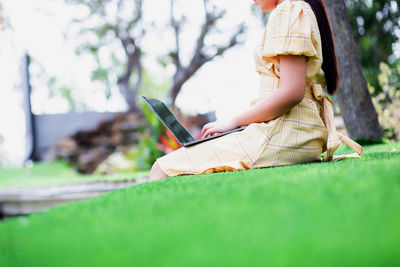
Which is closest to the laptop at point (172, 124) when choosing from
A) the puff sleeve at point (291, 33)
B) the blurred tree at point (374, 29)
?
the puff sleeve at point (291, 33)

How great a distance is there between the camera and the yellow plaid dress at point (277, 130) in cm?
162

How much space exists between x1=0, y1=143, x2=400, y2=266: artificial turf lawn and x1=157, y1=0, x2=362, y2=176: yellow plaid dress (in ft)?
2.13

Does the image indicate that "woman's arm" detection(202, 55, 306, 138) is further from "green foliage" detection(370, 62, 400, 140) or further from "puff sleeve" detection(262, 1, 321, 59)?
"green foliage" detection(370, 62, 400, 140)

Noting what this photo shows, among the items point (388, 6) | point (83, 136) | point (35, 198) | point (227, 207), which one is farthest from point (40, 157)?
point (388, 6)

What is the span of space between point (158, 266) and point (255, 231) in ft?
0.63

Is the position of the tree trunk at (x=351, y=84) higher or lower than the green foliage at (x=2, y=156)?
higher

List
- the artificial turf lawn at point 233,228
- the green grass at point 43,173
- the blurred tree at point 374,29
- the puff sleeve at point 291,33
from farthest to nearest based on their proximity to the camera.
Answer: the blurred tree at point 374,29, the green grass at point 43,173, the puff sleeve at point 291,33, the artificial turf lawn at point 233,228

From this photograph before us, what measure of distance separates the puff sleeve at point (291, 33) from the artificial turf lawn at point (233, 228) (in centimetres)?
74

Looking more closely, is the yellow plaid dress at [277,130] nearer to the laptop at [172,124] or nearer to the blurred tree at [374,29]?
the laptop at [172,124]

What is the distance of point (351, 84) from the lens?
3615 millimetres

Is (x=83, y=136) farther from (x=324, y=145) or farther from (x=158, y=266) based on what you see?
(x=158, y=266)

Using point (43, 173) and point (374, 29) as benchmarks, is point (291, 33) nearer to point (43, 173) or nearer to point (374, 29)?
point (43, 173)

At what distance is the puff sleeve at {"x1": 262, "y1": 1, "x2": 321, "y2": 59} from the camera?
1589mm

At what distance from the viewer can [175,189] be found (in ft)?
3.87
